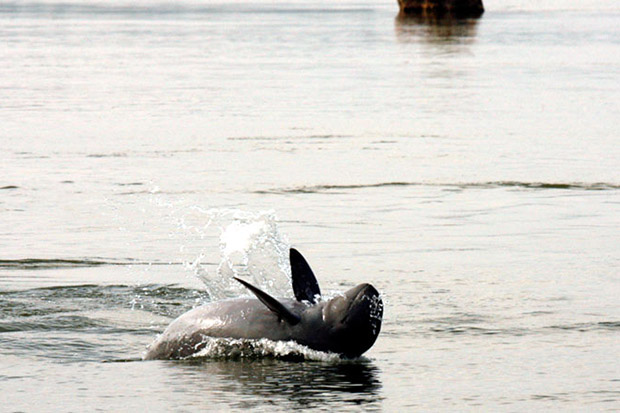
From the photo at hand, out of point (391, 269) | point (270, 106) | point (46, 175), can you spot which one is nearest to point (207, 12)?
point (270, 106)

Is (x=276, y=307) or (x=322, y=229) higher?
(x=276, y=307)

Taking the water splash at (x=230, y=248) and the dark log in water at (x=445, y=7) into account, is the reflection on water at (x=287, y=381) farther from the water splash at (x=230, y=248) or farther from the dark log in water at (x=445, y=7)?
the dark log in water at (x=445, y=7)

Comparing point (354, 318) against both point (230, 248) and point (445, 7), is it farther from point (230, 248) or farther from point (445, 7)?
point (445, 7)

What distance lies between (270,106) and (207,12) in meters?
66.9

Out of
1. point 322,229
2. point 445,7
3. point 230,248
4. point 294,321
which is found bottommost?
point 445,7

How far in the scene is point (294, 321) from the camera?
27.8ft

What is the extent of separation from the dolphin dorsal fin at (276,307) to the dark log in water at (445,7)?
63.2 metres

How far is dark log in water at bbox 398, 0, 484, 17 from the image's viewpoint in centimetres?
7125

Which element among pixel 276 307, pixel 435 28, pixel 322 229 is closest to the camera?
pixel 276 307

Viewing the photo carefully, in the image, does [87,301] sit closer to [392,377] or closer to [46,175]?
[392,377]

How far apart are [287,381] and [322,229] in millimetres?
5474

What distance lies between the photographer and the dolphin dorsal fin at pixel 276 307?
26.9 feet

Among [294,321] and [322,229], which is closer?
[294,321]

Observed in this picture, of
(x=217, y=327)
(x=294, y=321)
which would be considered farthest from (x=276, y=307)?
(x=217, y=327)
